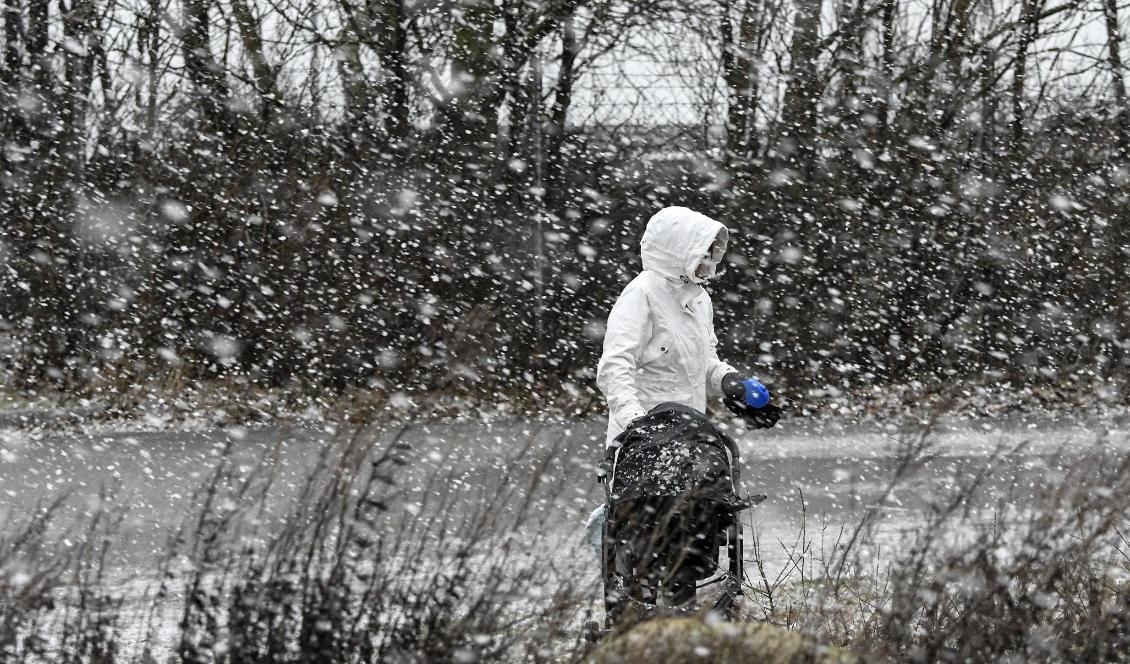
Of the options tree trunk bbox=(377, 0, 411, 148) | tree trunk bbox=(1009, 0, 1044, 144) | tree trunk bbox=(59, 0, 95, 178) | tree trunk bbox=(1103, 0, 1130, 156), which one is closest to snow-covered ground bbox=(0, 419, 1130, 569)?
tree trunk bbox=(59, 0, 95, 178)

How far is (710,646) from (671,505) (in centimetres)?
91

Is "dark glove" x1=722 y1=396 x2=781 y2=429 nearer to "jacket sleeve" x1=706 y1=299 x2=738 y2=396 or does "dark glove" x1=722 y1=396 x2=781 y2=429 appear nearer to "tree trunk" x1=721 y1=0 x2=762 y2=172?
"jacket sleeve" x1=706 y1=299 x2=738 y2=396

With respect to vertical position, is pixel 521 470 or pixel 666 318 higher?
pixel 666 318

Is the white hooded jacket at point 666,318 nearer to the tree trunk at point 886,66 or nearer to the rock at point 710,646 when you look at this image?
the rock at point 710,646

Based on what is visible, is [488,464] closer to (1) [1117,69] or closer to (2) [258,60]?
(2) [258,60]

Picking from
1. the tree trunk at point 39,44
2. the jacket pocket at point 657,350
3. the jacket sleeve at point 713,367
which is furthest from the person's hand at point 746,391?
the tree trunk at point 39,44

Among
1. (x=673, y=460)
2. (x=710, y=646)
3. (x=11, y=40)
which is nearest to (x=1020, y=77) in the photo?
(x=11, y=40)

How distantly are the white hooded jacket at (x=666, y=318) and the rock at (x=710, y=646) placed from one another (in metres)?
1.21

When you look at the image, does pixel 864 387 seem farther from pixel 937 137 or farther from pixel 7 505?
pixel 7 505

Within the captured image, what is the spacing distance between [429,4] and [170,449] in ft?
18.0

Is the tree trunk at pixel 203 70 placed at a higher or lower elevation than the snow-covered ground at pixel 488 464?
higher

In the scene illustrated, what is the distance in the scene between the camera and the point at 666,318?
4328mm

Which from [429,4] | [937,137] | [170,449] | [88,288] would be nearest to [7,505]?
[170,449]

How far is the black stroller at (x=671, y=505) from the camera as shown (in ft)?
12.3
